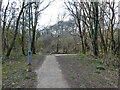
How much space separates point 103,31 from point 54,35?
22.3 m

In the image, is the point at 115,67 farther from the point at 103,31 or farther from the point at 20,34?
the point at 20,34

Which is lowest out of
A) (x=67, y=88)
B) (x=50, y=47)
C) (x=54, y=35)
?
(x=67, y=88)

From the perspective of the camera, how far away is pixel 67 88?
17.0ft

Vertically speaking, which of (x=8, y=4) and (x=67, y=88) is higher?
(x=8, y=4)

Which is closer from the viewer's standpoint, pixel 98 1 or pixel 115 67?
pixel 115 67

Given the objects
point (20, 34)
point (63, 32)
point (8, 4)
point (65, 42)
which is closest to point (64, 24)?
point (63, 32)

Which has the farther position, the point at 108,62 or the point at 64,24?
the point at 64,24

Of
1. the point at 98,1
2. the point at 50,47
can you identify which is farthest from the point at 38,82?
the point at 50,47

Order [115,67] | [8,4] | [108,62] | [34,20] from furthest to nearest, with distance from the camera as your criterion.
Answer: [34,20] < [8,4] < [108,62] < [115,67]

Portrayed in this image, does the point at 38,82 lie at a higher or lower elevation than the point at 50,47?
lower

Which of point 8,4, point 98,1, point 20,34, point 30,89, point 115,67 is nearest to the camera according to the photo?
point 30,89

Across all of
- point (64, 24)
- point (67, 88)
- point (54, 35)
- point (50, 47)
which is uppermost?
point (64, 24)

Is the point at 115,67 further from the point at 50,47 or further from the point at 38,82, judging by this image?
the point at 50,47

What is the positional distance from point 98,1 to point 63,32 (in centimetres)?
2261
